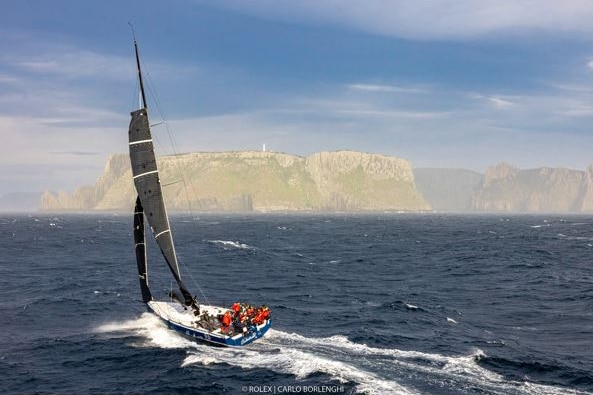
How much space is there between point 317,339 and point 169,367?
9.38 metres

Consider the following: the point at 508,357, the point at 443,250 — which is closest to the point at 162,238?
the point at 508,357

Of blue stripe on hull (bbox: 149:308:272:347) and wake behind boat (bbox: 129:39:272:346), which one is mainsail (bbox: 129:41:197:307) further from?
blue stripe on hull (bbox: 149:308:272:347)

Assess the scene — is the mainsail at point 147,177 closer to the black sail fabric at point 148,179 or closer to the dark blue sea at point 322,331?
the black sail fabric at point 148,179

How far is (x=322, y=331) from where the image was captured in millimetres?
36031

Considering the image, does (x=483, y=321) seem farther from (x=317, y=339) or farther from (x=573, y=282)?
(x=573, y=282)

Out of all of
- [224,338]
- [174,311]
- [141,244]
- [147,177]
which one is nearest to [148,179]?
[147,177]

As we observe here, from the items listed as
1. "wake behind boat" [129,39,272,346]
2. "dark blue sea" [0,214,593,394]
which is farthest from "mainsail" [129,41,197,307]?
"dark blue sea" [0,214,593,394]

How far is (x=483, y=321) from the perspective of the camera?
3941 centimetres

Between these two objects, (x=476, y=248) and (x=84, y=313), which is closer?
(x=84, y=313)

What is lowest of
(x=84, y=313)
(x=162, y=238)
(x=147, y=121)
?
(x=84, y=313)

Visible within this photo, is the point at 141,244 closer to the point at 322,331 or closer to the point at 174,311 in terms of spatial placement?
the point at 174,311

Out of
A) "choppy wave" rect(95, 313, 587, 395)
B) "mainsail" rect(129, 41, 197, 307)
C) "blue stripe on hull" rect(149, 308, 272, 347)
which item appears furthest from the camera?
"mainsail" rect(129, 41, 197, 307)

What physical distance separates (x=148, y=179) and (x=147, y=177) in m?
0.14

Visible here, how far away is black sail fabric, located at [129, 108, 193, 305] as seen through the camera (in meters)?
32.5
